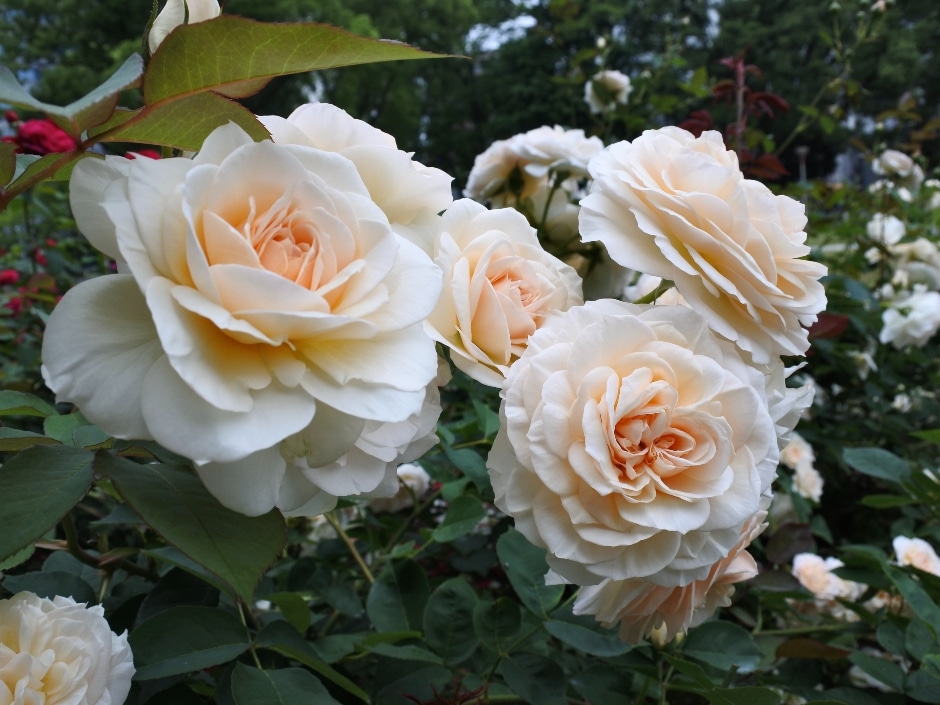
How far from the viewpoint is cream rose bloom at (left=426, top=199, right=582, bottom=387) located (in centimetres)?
39

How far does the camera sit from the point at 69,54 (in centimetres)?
916

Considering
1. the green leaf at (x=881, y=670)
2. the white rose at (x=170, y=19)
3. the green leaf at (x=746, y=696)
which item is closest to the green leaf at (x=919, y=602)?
the green leaf at (x=881, y=670)

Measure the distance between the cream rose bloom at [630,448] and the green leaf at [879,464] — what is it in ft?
1.90

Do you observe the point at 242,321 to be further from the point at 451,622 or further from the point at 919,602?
the point at 919,602

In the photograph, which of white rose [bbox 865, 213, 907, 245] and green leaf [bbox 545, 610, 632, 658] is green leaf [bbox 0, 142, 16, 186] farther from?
white rose [bbox 865, 213, 907, 245]

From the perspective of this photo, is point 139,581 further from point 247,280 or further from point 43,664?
point 247,280

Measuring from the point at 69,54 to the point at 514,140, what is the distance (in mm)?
10423

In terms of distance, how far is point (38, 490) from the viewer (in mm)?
294

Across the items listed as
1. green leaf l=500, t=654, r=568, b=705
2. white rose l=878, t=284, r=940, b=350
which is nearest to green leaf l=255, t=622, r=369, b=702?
green leaf l=500, t=654, r=568, b=705

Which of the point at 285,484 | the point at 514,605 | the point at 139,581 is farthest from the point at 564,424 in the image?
the point at 139,581

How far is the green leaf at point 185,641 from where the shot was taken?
16.3 inches

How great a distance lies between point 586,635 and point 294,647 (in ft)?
0.73

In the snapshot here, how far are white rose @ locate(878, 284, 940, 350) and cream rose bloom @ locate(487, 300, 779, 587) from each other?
4.28 feet

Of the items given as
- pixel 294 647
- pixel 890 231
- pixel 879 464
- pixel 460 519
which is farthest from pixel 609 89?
pixel 294 647
